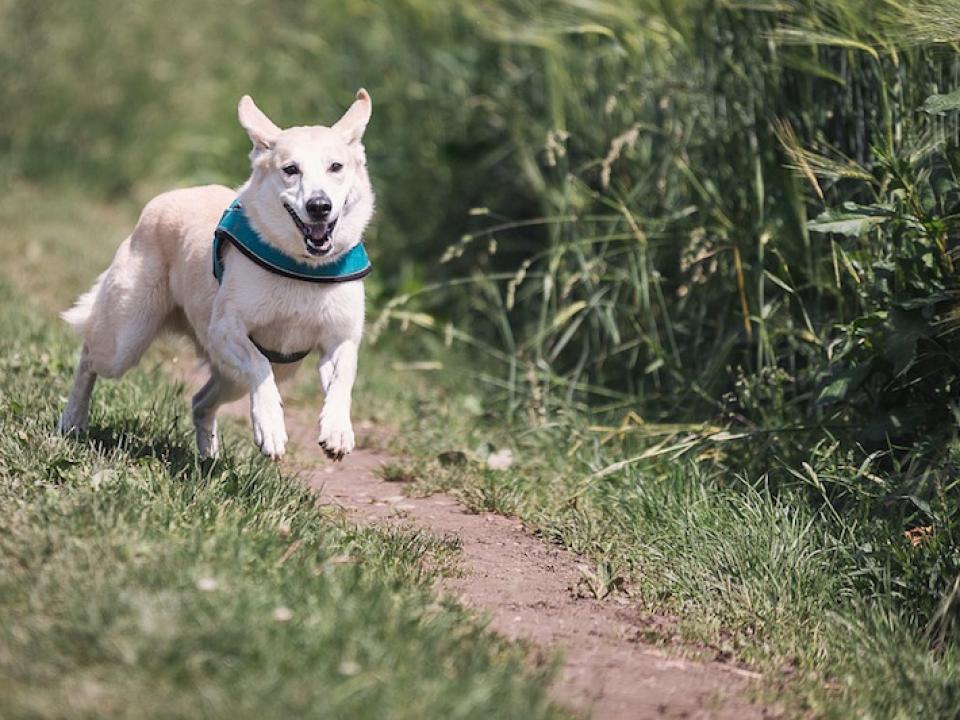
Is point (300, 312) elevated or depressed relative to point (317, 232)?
depressed

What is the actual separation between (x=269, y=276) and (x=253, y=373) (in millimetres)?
328

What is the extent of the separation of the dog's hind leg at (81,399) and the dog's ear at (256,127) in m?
→ 1.10

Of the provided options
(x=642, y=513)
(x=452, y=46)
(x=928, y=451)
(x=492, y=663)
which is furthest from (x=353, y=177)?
(x=452, y=46)

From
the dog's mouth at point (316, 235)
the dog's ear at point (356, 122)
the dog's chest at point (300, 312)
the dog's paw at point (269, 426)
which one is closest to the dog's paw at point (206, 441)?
the dog's chest at point (300, 312)

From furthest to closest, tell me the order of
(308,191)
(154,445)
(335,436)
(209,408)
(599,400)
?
(599,400) → (209,408) → (154,445) → (308,191) → (335,436)

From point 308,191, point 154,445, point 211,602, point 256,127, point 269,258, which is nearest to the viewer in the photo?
point 211,602

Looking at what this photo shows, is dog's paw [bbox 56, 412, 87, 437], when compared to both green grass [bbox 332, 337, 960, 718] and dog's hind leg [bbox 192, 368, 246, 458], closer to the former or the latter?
dog's hind leg [bbox 192, 368, 246, 458]

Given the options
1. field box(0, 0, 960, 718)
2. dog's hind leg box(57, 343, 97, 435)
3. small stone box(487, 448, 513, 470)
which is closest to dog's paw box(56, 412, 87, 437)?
dog's hind leg box(57, 343, 97, 435)

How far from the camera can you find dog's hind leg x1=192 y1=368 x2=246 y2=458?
193 inches

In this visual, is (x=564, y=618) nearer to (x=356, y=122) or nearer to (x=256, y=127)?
(x=356, y=122)

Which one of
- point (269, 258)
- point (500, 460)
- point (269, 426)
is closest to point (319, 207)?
point (269, 258)

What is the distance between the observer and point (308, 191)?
4.14 meters

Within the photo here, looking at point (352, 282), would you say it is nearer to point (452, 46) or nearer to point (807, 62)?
point (807, 62)

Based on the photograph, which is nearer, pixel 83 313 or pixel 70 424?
pixel 70 424
